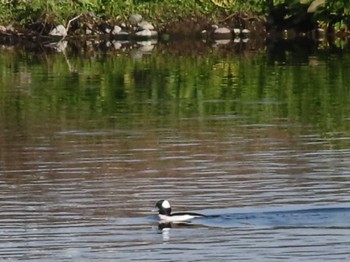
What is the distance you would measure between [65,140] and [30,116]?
2837 millimetres

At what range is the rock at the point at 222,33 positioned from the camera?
124 ft

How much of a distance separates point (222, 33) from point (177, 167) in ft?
81.5

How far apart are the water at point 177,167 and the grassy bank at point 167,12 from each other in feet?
43.5

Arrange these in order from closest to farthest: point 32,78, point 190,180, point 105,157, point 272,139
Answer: point 190,180 < point 105,157 < point 272,139 < point 32,78

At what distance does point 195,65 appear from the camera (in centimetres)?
2695

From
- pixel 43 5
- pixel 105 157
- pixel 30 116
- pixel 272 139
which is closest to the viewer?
pixel 105 157

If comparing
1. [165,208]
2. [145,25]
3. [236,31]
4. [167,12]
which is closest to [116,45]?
[145,25]

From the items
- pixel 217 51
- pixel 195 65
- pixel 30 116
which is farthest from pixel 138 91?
pixel 217 51

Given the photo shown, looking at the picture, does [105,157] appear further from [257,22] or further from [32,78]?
[257,22]

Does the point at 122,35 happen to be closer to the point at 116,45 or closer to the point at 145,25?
the point at 145,25

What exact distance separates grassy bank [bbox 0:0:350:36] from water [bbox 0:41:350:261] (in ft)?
43.5

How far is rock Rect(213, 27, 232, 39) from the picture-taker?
124ft

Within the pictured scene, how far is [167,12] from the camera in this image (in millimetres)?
38219

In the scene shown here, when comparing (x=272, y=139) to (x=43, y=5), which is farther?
(x=43, y=5)
